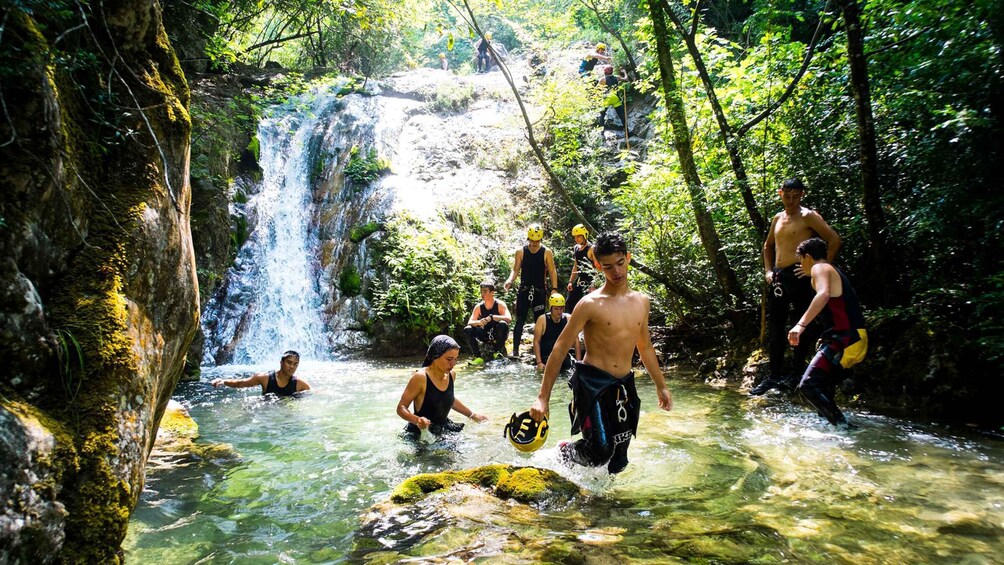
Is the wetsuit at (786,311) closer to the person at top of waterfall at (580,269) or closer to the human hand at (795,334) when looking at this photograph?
the human hand at (795,334)

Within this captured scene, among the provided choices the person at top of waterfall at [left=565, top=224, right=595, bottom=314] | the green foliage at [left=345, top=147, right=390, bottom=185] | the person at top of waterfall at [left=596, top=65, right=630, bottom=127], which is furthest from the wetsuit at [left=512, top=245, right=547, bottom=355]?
the person at top of waterfall at [left=596, top=65, right=630, bottom=127]

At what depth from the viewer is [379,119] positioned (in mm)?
18656

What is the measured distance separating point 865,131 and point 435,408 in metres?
5.48

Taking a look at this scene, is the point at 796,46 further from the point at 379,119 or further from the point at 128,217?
the point at 379,119

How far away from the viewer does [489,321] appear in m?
10.5

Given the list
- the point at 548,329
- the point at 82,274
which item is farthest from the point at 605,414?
the point at 548,329

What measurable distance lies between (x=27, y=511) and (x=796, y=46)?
31.5ft

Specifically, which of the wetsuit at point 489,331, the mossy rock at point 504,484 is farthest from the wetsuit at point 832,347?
the wetsuit at point 489,331

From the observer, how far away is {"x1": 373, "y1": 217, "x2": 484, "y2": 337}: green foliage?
500 inches

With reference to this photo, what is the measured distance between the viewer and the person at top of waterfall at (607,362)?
409 centimetres

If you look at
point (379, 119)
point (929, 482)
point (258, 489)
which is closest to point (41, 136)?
point (258, 489)

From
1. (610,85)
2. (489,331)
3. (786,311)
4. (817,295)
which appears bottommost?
(489,331)

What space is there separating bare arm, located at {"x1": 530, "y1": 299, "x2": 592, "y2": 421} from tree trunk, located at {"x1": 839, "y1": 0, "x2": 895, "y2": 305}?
4040 mm

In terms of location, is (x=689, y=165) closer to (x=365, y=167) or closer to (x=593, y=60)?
(x=365, y=167)
